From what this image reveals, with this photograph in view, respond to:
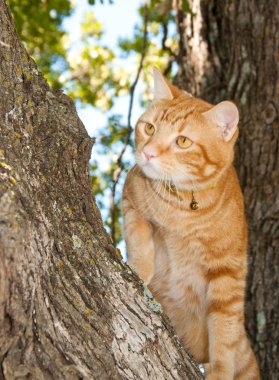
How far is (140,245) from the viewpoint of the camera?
331cm

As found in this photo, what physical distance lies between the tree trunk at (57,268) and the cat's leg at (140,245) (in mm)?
651

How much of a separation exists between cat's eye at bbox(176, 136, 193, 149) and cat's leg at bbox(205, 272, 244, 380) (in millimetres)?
689

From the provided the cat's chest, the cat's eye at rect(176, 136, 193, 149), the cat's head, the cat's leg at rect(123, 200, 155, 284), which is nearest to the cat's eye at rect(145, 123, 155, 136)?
the cat's head

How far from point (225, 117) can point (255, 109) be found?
99cm

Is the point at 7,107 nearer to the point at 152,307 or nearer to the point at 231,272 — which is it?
the point at 152,307

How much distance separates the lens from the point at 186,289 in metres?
3.43

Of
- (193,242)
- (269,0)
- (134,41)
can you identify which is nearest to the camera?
(193,242)

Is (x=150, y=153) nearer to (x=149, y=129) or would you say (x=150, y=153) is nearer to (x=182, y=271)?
(x=149, y=129)

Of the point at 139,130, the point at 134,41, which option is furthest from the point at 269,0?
the point at 134,41

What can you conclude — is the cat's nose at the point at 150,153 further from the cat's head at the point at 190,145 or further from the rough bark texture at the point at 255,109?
the rough bark texture at the point at 255,109

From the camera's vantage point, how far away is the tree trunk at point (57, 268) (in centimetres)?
211

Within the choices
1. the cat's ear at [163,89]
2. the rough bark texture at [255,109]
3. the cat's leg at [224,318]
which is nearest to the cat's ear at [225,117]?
the cat's ear at [163,89]

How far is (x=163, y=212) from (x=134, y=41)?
16.5ft

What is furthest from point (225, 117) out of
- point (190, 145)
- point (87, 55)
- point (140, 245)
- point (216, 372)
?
point (87, 55)
